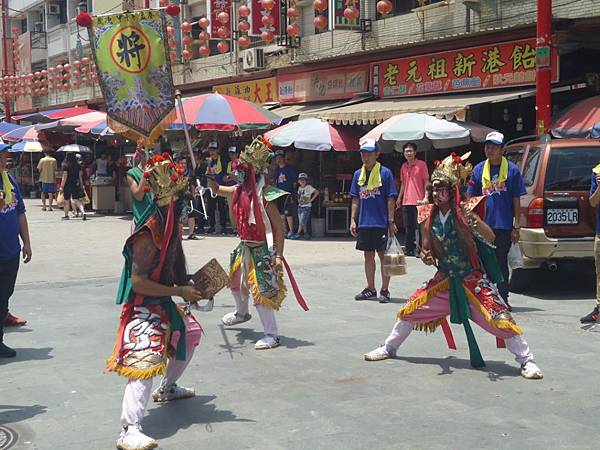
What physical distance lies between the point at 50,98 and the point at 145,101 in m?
35.3

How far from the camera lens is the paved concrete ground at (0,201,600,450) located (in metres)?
4.66

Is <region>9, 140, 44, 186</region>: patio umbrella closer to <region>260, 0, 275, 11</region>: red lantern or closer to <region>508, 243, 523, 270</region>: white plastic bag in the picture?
<region>260, 0, 275, 11</region>: red lantern

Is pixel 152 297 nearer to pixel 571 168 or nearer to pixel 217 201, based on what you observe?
pixel 571 168

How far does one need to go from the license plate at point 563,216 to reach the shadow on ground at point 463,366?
320 cm

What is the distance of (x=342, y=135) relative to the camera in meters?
16.1

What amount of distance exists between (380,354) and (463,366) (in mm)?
647

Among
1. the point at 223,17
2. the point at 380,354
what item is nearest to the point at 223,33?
the point at 223,17

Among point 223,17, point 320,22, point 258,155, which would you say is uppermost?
point 223,17

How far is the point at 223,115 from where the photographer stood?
53.0ft

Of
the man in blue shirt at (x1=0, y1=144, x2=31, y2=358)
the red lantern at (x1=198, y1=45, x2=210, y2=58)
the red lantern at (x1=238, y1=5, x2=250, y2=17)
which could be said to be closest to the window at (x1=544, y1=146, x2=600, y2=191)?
the man in blue shirt at (x1=0, y1=144, x2=31, y2=358)

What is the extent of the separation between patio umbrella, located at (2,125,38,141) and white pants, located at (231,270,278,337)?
21.0 metres

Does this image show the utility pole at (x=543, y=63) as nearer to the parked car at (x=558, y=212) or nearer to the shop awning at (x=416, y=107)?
the shop awning at (x=416, y=107)

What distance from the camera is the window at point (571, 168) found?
9.05 m

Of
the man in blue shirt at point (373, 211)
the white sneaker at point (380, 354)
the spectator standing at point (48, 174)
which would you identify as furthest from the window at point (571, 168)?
the spectator standing at point (48, 174)
